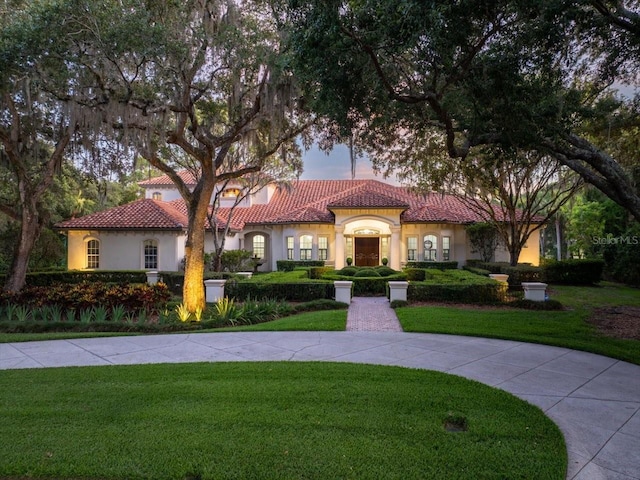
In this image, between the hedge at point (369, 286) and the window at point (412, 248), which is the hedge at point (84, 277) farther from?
the window at point (412, 248)

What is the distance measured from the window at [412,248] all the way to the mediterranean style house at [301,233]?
0.06 m

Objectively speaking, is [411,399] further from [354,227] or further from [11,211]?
[354,227]

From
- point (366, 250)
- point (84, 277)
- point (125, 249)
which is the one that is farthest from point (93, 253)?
point (366, 250)

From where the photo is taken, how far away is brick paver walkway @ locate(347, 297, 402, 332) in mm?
9742

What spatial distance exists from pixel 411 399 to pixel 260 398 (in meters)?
1.76

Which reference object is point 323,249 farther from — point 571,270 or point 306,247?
point 571,270

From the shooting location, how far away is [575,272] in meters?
20.8

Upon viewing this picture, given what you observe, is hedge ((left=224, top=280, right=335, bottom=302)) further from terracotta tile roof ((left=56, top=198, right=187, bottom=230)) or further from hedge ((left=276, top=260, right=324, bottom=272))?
terracotta tile roof ((left=56, top=198, right=187, bottom=230))

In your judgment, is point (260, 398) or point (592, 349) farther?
point (592, 349)

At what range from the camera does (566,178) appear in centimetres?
1878

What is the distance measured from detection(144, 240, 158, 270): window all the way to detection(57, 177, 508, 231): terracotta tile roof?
106 cm

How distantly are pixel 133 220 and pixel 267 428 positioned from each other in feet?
67.6

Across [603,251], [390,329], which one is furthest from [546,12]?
[603,251]

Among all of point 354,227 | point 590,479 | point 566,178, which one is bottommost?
point 590,479
